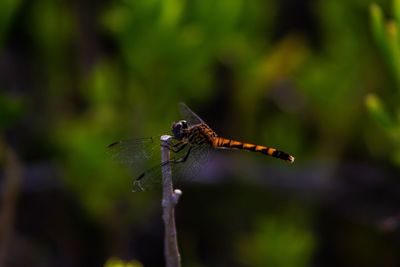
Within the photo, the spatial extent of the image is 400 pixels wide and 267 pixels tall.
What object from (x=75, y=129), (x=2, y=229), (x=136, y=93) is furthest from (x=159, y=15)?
(x=2, y=229)

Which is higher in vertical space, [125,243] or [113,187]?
[113,187]

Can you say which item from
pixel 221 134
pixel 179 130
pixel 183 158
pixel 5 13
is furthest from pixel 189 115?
pixel 221 134

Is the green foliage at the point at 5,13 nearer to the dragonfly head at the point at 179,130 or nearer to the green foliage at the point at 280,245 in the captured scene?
the dragonfly head at the point at 179,130

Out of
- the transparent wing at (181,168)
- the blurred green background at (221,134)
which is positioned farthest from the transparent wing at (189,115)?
the blurred green background at (221,134)

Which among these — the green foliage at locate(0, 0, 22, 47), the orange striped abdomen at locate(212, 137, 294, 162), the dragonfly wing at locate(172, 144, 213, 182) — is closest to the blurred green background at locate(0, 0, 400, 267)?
the green foliage at locate(0, 0, 22, 47)

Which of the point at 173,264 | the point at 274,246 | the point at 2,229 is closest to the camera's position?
the point at 173,264

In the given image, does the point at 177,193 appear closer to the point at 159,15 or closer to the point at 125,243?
the point at 159,15
